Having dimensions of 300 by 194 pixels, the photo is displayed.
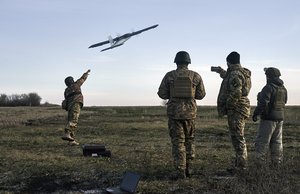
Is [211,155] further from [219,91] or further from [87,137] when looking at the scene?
[87,137]

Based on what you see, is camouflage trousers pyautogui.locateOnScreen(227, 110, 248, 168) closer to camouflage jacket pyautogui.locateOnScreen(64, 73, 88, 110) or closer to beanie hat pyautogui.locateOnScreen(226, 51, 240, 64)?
beanie hat pyautogui.locateOnScreen(226, 51, 240, 64)

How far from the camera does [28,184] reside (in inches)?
377

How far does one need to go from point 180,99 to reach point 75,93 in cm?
681

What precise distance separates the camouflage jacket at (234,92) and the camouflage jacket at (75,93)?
22.0 ft

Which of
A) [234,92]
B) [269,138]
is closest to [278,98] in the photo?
[269,138]

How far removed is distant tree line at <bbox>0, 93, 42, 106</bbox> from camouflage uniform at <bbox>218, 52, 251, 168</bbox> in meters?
94.4

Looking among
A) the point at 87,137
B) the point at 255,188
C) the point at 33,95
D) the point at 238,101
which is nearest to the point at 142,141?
the point at 87,137

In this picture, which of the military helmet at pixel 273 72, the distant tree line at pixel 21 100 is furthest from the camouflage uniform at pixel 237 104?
the distant tree line at pixel 21 100

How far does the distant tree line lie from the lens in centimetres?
10131

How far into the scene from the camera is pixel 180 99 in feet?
30.8

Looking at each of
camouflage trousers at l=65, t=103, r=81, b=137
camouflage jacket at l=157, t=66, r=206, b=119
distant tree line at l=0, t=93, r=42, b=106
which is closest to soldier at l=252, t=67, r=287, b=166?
camouflage jacket at l=157, t=66, r=206, b=119

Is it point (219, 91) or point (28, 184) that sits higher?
point (219, 91)

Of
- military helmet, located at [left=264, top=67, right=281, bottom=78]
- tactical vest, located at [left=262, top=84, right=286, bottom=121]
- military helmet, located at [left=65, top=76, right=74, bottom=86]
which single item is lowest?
tactical vest, located at [left=262, top=84, right=286, bottom=121]

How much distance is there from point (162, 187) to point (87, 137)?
1009 centimetres
